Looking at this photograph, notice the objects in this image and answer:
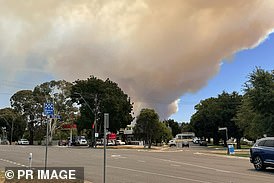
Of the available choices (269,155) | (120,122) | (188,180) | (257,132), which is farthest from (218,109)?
(188,180)

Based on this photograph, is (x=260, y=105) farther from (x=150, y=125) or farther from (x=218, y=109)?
(x=218, y=109)

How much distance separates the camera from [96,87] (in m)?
73.2

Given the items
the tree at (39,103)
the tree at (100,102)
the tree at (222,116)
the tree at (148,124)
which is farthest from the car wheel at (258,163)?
the tree at (39,103)

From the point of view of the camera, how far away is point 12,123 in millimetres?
114188

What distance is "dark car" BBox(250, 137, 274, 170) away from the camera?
2080cm

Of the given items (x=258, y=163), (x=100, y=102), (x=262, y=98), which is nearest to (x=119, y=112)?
(x=100, y=102)

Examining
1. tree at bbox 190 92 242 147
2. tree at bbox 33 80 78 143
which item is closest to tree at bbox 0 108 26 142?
tree at bbox 33 80 78 143

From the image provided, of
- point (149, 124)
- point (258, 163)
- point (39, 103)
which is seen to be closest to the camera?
point (258, 163)

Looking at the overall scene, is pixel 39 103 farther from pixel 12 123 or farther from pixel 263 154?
pixel 263 154

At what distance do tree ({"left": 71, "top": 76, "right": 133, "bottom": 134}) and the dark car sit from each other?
48510mm

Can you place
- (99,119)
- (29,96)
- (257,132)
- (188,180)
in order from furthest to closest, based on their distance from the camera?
(29,96), (99,119), (257,132), (188,180)

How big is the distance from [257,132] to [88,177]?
33.2 meters

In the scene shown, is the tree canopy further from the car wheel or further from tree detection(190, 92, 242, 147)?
the car wheel

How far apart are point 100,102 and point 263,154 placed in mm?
51629
